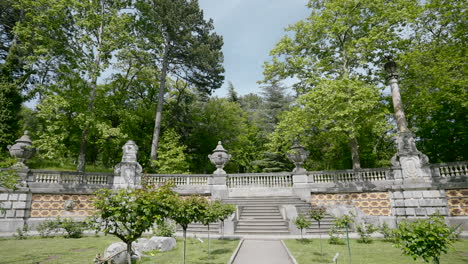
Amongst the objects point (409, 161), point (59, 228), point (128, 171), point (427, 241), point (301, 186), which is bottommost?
point (59, 228)

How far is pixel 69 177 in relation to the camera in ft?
49.5

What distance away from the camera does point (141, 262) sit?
772 cm

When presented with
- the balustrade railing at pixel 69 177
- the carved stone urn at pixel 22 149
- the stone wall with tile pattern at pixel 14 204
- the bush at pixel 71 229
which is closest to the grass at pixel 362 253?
the bush at pixel 71 229

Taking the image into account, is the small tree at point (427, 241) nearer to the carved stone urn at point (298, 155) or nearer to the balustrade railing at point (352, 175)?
the balustrade railing at point (352, 175)

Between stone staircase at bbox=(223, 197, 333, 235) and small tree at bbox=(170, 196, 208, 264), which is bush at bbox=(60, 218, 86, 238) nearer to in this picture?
small tree at bbox=(170, 196, 208, 264)

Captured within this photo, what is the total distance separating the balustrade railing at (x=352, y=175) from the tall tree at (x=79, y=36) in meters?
15.8

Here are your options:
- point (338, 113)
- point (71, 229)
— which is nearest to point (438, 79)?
point (338, 113)

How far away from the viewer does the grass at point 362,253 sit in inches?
303

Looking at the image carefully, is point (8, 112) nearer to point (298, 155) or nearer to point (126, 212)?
point (126, 212)

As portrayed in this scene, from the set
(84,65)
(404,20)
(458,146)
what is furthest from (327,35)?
(84,65)

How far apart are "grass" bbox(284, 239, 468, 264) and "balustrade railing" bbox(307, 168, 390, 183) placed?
4.68 metres

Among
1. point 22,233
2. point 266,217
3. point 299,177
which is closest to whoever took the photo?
point 22,233

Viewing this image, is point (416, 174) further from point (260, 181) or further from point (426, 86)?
point (260, 181)

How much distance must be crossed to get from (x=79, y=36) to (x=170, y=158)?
12.0 metres
